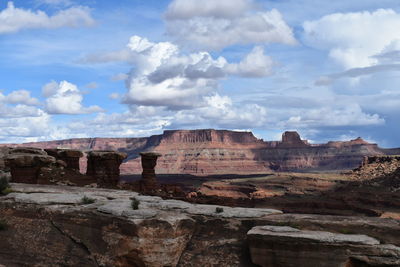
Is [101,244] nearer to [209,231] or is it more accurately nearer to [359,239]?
[209,231]

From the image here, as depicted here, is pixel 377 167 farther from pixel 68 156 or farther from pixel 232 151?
pixel 232 151

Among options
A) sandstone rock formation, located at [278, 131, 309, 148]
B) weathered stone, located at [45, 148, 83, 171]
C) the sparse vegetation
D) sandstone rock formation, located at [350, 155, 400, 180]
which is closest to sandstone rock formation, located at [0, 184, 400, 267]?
the sparse vegetation

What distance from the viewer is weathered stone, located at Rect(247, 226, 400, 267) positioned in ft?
25.0

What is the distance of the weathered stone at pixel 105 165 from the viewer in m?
A: 28.6

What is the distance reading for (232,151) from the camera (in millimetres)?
172250

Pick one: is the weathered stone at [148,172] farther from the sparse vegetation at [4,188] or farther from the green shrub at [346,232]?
the green shrub at [346,232]

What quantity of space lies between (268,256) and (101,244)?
3.51 m

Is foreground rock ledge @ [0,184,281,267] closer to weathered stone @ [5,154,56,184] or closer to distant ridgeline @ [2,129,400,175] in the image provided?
weathered stone @ [5,154,56,184]

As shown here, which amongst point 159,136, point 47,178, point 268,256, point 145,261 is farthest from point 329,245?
point 159,136

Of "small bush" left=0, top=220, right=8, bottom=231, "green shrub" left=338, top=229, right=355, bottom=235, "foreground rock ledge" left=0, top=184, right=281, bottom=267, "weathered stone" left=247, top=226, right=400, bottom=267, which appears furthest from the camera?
"small bush" left=0, top=220, right=8, bottom=231

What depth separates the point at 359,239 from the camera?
786 cm

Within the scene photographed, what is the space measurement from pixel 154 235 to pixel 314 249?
3.13 metres

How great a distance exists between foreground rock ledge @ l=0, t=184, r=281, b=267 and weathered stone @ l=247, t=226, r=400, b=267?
0.57 meters

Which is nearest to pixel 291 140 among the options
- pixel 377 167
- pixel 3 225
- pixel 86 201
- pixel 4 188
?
pixel 377 167
